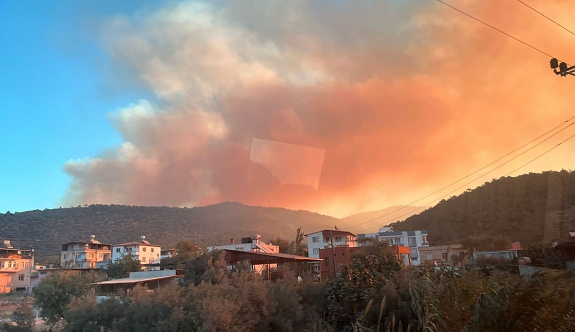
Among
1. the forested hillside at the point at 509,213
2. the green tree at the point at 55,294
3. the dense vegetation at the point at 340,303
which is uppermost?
the forested hillside at the point at 509,213

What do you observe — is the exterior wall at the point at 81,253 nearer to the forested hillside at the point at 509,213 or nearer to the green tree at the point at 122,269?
the green tree at the point at 122,269

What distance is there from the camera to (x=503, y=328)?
16.6 feet

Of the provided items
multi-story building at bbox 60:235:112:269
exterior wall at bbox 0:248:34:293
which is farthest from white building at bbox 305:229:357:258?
exterior wall at bbox 0:248:34:293

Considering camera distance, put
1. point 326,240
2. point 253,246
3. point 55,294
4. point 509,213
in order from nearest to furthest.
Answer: point 55,294
point 253,246
point 326,240
point 509,213

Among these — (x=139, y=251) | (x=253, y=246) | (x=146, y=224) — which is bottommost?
(x=253, y=246)

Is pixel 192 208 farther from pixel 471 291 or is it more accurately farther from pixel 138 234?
pixel 471 291

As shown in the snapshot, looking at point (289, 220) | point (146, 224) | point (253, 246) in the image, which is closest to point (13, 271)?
point (253, 246)

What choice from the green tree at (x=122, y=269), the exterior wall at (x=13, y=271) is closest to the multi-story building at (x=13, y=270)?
the exterior wall at (x=13, y=271)

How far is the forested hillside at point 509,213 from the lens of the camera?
5162cm

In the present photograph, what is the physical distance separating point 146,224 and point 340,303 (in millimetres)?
114855

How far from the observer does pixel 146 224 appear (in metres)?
118

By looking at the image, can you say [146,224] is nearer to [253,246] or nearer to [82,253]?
[82,253]

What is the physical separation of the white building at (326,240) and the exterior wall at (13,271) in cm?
4698

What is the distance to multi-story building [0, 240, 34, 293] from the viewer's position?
65125mm
